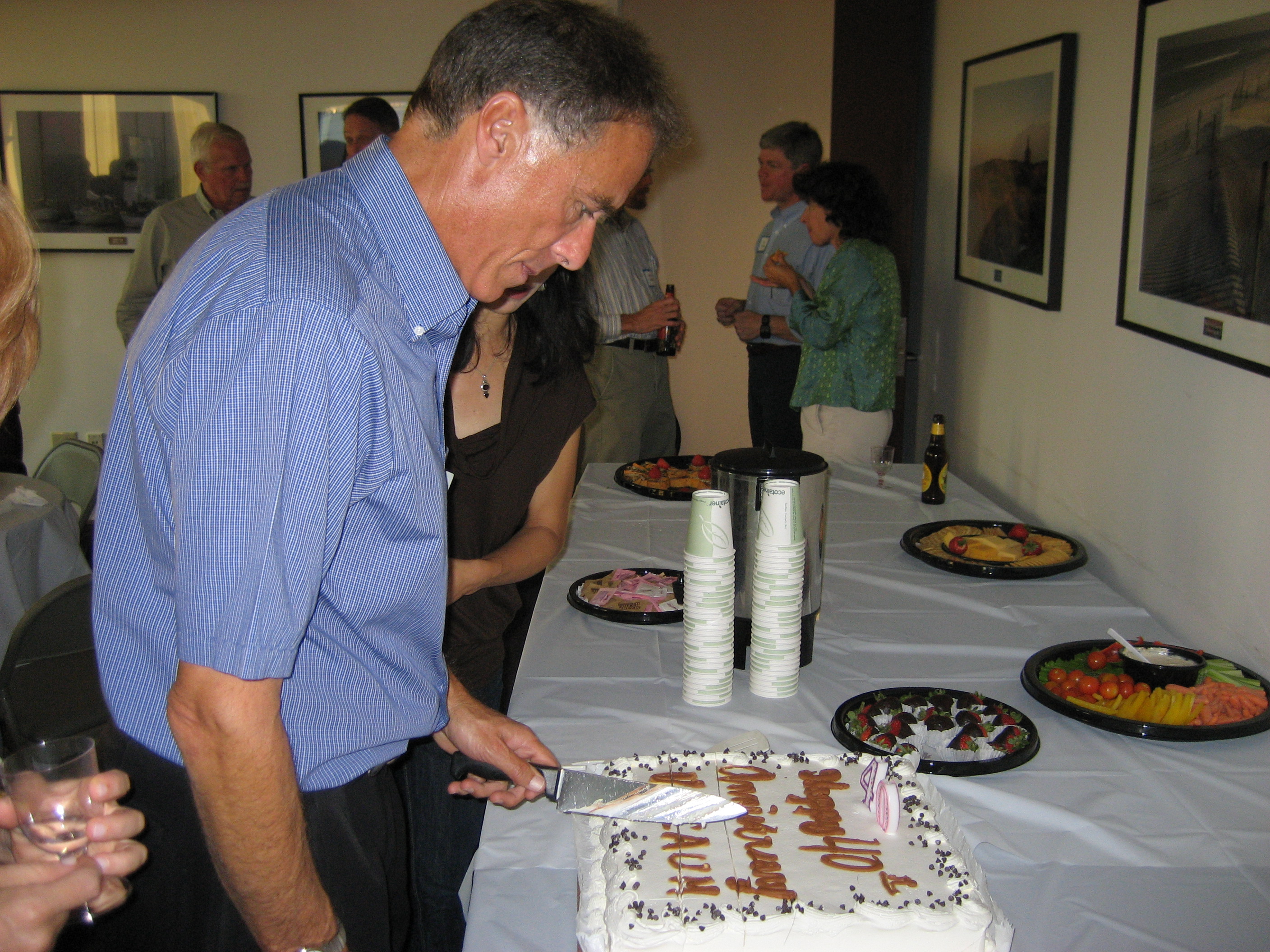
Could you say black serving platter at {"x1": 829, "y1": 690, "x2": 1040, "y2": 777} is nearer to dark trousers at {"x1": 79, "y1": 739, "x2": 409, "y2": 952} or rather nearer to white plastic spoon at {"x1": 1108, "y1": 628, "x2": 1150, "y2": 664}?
white plastic spoon at {"x1": 1108, "y1": 628, "x2": 1150, "y2": 664}

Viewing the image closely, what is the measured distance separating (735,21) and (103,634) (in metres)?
5.59

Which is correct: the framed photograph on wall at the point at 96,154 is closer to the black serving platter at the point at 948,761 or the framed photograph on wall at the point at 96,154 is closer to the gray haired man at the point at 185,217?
the gray haired man at the point at 185,217

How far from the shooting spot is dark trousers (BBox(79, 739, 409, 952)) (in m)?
1.08

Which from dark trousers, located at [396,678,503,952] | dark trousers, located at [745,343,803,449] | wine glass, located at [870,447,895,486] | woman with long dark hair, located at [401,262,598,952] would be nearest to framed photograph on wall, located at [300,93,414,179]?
dark trousers, located at [745,343,803,449]

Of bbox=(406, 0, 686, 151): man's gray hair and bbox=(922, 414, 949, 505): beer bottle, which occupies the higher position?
bbox=(406, 0, 686, 151): man's gray hair

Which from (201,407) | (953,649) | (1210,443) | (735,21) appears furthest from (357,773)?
(735,21)

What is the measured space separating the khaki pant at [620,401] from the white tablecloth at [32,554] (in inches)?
76.9

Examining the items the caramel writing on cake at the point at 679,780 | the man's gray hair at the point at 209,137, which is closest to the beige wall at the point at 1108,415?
the caramel writing on cake at the point at 679,780

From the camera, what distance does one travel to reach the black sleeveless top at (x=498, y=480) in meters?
1.81

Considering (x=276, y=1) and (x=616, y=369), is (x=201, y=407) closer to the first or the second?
(x=616, y=369)

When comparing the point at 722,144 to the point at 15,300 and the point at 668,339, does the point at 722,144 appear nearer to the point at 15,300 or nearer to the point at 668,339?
the point at 668,339

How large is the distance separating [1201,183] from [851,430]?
1714mm

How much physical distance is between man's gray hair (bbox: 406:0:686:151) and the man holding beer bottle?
3.00 meters

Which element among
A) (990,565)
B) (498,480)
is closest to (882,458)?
(990,565)
